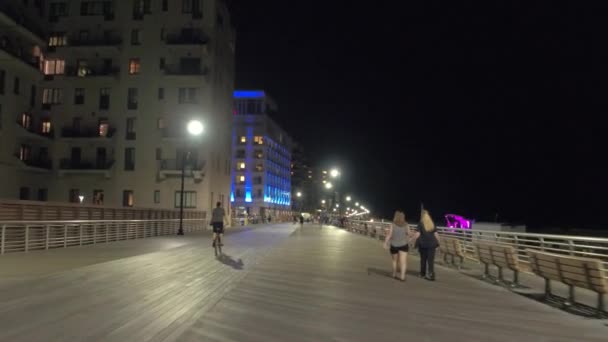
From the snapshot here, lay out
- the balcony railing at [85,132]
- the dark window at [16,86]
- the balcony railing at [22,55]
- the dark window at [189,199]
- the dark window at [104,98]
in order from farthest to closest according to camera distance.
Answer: the dark window at [104,98], the dark window at [189,199], the balcony railing at [85,132], the dark window at [16,86], the balcony railing at [22,55]

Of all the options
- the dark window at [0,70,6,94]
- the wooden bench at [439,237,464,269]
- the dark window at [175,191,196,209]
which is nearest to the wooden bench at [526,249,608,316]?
the wooden bench at [439,237,464,269]

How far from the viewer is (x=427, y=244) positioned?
41.7 ft

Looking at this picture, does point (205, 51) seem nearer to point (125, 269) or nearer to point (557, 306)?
point (125, 269)

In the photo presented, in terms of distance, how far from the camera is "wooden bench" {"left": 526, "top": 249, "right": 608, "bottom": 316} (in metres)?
8.09

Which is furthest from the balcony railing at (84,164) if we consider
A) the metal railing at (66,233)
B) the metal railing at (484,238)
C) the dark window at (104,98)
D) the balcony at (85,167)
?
the metal railing at (484,238)

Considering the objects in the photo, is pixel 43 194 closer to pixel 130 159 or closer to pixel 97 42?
pixel 130 159

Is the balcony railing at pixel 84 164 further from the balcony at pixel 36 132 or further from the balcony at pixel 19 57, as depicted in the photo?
the balcony at pixel 19 57

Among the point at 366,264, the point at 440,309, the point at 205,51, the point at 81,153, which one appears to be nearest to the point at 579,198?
the point at 205,51

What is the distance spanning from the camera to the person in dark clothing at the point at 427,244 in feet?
41.3

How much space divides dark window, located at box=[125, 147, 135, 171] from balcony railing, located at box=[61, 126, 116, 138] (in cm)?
213

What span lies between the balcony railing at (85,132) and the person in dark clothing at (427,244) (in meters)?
42.9

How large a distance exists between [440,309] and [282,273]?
17.9ft

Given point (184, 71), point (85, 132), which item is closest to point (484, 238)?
point (184, 71)

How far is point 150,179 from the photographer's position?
50.1m
